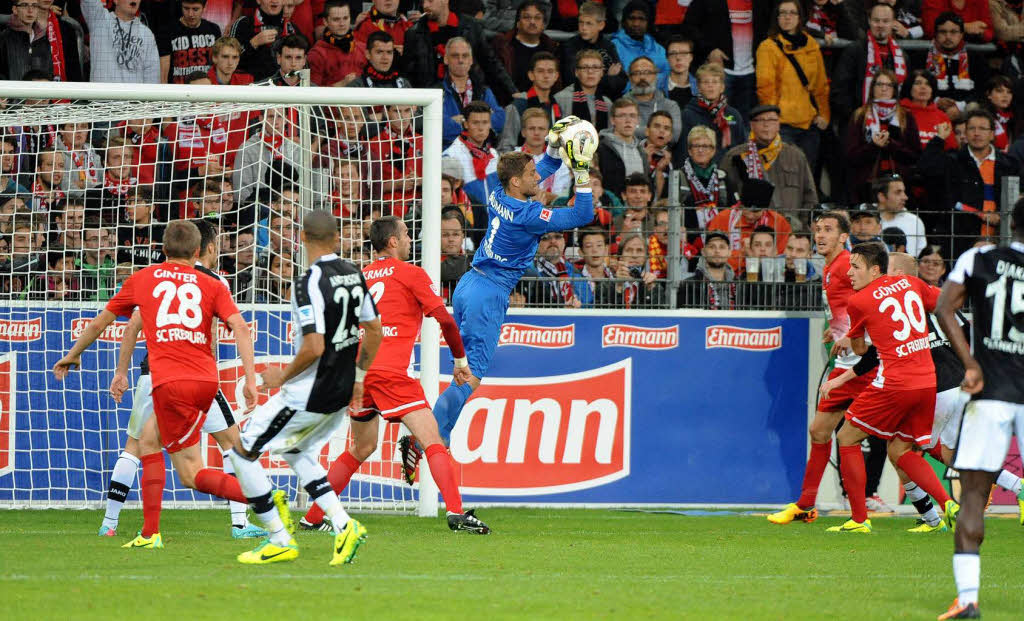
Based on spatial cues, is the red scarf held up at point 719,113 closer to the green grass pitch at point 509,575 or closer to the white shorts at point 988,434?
the green grass pitch at point 509,575

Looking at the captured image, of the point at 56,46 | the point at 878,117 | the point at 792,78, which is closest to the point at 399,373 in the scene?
the point at 56,46

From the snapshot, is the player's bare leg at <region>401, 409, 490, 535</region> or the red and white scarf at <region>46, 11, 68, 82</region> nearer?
the player's bare leg at <region>401, 409, 490, 535</region>

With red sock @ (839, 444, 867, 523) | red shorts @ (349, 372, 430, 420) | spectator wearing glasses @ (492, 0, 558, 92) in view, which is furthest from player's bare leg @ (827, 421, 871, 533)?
spectator wearing glasses @ (492, 0, 558, 92)

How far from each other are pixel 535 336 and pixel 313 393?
5.28 m

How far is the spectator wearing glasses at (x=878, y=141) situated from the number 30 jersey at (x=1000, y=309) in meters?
9.05

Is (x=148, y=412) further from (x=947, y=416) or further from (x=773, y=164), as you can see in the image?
(x=773, y=164)

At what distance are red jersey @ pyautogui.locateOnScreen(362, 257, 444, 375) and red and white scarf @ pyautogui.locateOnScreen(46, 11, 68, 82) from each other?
5.48 meters

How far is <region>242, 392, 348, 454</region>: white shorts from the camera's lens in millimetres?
7047

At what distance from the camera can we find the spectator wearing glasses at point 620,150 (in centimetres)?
1368

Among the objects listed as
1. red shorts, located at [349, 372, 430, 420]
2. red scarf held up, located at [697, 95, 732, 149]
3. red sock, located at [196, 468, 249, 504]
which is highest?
red scarf held up, located at [697, 95, 732, 149]

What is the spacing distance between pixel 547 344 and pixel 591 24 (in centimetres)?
422

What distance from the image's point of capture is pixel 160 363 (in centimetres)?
800

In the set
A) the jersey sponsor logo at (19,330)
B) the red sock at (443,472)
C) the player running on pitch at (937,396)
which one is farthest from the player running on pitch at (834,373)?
the jersey sponsor logo at (19,330)

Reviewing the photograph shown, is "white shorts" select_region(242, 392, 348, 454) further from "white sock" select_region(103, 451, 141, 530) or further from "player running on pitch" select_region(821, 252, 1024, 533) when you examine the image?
"player running on pitch" select_region(821, 252, 1024, 533)
